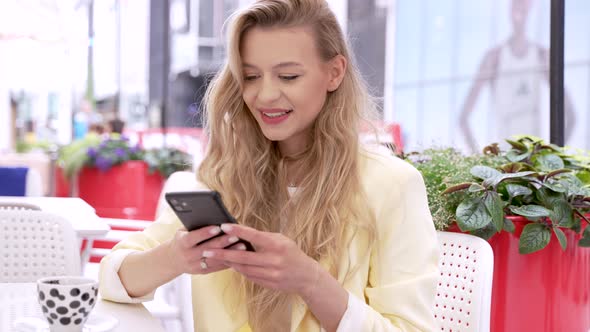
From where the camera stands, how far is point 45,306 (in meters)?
0.98

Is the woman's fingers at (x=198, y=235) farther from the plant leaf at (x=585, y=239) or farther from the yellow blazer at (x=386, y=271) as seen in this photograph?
the plant leaf at (x=585, y=239)

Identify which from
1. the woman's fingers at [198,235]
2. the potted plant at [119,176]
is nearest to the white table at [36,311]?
the woman's fingers at [198,235]

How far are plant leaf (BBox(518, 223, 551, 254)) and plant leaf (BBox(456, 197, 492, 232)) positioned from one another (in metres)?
0.12

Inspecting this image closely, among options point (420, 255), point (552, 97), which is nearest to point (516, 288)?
point (420, 255)

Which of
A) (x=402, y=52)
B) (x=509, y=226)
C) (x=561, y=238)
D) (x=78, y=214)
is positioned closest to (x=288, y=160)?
(x=509, y=226)

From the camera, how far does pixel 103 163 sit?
5.45 m

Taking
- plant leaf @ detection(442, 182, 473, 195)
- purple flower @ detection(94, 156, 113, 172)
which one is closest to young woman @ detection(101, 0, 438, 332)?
plant leaf @ detection(442, 182, 473, 195)

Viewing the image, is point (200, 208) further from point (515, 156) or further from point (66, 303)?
point (515, 156)

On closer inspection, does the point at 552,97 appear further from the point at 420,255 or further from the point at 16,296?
the point at 16,296

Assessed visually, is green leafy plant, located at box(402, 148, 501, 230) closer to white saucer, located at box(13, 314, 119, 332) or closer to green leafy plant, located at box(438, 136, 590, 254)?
green leafy plant, located at box(438, 136, 590, 254)

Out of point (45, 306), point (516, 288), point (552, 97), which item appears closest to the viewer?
point (45, 306)

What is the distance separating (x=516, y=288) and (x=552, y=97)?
924 millimetres

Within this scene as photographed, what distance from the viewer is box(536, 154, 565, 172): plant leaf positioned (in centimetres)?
199

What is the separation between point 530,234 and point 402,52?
6340 millimetres
